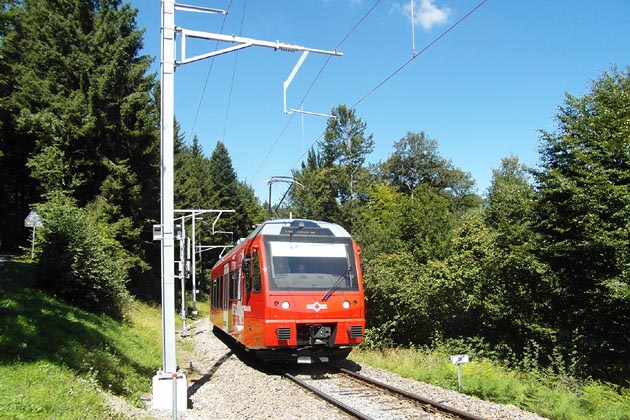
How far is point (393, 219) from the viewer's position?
35.8 metres

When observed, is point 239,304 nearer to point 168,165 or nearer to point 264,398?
point 264,398

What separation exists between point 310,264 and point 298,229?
0.96m

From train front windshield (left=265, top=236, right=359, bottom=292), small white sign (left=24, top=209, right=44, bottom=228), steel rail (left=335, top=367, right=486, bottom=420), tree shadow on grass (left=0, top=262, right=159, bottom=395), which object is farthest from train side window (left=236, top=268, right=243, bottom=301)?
small white sign (left=24, top=209, right=44, bottom=228)

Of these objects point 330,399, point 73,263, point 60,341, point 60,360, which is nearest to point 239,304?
point 60,341

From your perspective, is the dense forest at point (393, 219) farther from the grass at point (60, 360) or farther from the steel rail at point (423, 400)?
the steel rail at point (423, 400)

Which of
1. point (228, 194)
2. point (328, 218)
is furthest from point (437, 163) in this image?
point (228, 194)

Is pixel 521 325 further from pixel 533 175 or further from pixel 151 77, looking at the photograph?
pixel 151 77

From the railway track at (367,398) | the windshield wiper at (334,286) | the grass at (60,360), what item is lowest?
the railway track at (367,398)

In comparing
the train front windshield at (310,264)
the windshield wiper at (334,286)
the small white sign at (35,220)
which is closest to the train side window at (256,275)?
the train front windshield at (310,264)

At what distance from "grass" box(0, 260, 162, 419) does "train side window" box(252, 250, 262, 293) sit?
3.00 meters

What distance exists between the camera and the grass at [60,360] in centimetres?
633

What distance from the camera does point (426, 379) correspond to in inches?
452

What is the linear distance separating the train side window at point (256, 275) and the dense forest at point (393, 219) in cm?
821

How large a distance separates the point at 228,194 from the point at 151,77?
48368mm
